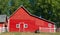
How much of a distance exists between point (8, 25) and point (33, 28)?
638 cm

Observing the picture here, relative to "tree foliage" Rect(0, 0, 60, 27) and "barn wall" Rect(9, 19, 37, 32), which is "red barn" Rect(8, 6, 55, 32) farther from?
"tree foliage" Rect(0, 0, 60, 27)

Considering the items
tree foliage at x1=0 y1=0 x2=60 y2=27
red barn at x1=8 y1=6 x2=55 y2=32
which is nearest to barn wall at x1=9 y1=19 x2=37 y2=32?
red barn at x1=8 y1=6 x2=55 y2=32

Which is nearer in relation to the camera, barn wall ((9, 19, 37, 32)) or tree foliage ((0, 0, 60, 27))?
barn wall ((9, 19, 37, 32))

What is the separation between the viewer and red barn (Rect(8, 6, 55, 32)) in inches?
2030

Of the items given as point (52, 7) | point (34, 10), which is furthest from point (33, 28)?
point (34, 10)

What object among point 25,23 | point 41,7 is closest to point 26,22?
point 25,23

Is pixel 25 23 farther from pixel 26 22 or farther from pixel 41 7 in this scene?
pixel 41 7

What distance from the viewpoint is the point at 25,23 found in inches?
2051

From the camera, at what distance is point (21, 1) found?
80.3m

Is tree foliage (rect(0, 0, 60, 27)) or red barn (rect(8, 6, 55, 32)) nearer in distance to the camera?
red barn (rect(8, 6, 55, 32))

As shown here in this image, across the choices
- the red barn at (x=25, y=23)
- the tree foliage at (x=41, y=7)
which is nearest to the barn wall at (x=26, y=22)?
the red barn at (x=25, y=23)

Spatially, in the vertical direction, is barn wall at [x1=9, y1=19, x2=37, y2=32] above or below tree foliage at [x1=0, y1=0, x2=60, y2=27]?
below

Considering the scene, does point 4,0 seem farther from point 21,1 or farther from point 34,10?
point 34,10

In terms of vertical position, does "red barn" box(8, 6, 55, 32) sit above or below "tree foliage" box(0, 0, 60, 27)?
below
